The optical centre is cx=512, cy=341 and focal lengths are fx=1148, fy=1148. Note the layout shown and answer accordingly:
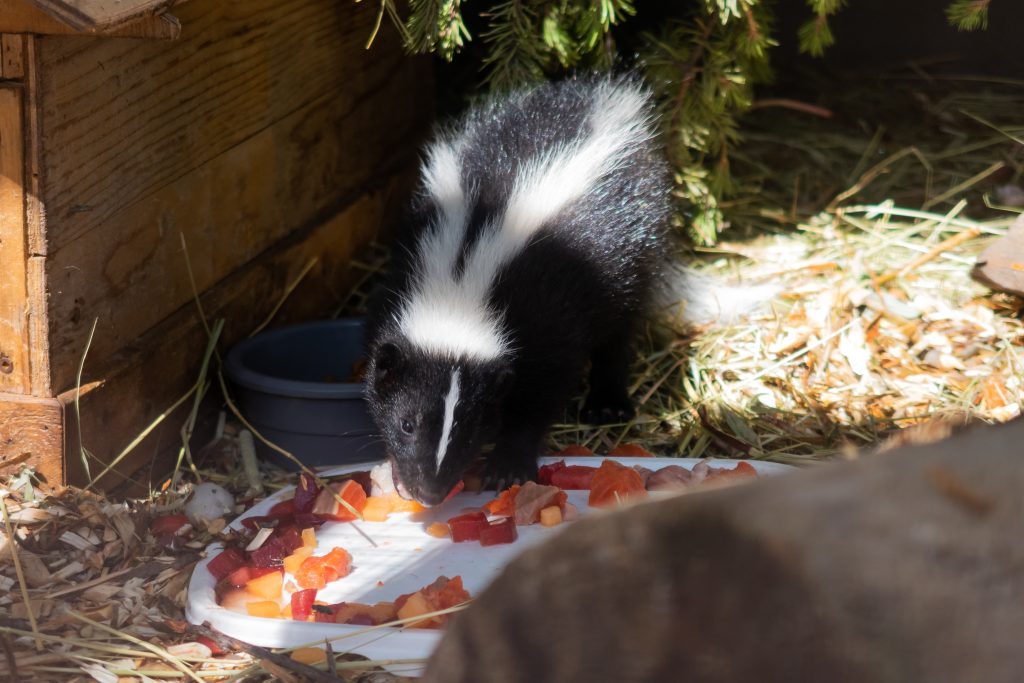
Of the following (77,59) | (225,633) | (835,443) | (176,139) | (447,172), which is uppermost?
(77,59)

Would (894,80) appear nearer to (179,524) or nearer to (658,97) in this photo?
(658,97)

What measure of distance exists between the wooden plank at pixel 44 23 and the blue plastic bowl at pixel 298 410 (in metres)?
1.19

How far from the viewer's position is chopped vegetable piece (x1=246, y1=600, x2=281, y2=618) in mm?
2862

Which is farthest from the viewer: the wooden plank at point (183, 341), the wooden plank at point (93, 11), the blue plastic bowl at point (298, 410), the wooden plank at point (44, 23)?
the blue plastic bowl at point (298, 410)

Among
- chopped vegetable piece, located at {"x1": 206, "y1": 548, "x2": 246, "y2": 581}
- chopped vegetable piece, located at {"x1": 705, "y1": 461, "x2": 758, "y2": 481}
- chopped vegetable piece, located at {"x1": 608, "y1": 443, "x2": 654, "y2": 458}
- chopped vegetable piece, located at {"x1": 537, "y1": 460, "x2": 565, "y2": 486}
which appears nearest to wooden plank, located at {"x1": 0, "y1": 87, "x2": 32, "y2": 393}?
chopped vegetable piece, located at {"x1": 206, "y1": 548, "x2": 246, "y2": 581}

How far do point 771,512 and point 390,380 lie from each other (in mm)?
2170

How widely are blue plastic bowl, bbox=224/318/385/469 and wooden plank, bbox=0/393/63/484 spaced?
0.65m

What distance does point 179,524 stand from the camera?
10.9ft

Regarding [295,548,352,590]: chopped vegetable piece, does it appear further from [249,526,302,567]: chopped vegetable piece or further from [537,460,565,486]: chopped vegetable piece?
[537,460,565,486]: chopped vegetable piece

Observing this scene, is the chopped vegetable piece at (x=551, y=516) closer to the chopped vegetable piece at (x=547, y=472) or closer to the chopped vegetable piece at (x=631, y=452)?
the chopped vegetable piece at (x=547, y=472)

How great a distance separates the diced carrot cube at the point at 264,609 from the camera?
286 centimetres

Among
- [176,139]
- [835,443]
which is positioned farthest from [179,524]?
[835,443]

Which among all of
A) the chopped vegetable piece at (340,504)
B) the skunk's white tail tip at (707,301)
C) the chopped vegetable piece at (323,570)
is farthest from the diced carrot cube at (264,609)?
the skunk's white tail tip at (707,301)

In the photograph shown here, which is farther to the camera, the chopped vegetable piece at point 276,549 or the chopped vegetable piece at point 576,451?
the chopped vegetable piece at point 576,451
